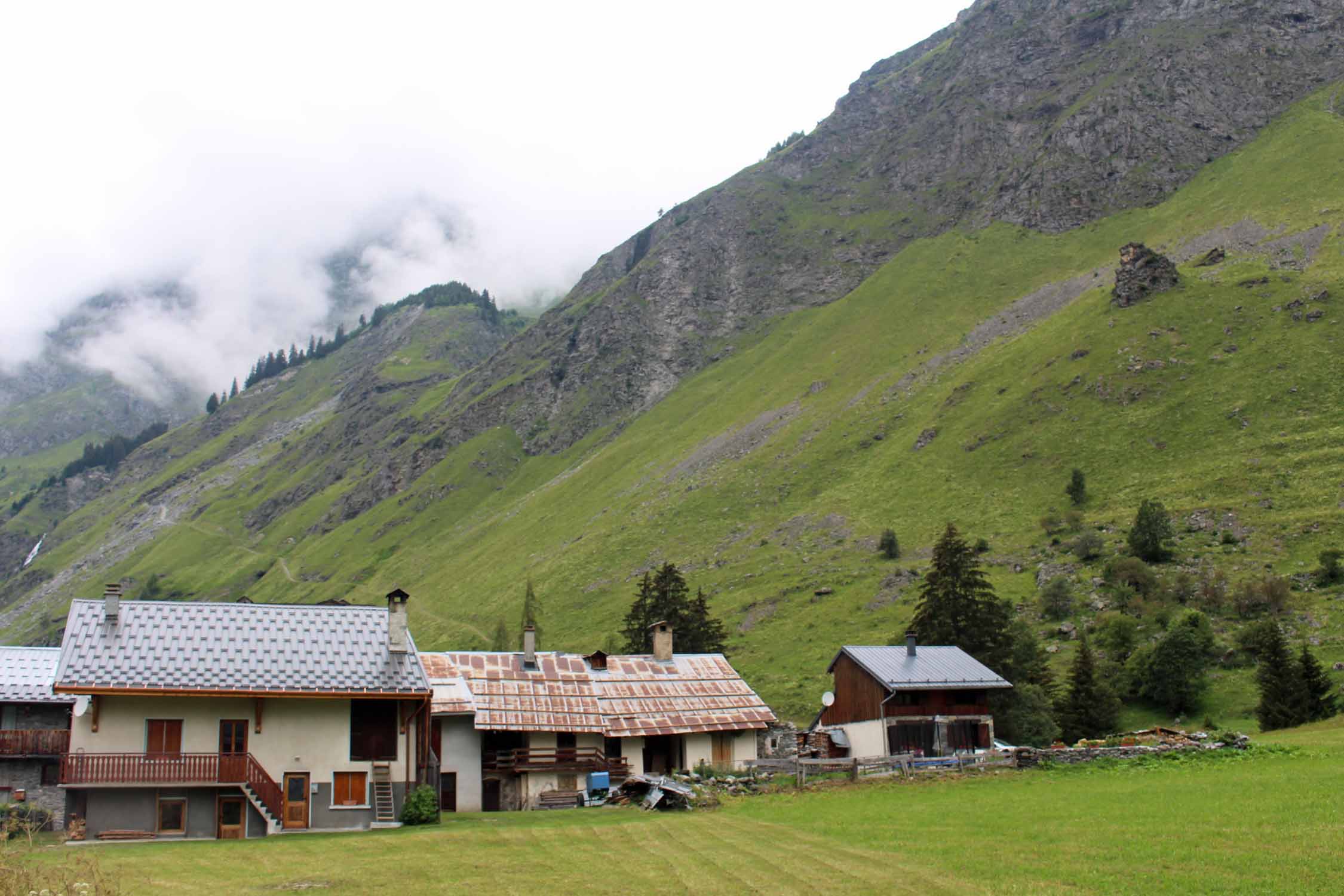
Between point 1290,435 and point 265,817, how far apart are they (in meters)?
93.9

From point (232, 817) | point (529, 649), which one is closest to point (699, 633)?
point (529, 649)

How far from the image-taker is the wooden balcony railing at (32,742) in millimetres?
41500

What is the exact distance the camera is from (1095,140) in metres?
183

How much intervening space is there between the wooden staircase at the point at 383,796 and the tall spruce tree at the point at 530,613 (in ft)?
195

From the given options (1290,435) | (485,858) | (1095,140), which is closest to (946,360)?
(1290,435)

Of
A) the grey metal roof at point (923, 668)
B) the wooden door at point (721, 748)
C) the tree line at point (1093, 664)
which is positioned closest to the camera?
the wooden door at point (721, 748)

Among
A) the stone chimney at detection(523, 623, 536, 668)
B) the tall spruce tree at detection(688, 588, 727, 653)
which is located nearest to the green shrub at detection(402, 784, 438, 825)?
the stone chimney at detection(523, 623, 536, 668)

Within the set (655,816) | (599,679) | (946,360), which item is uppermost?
(946,360)

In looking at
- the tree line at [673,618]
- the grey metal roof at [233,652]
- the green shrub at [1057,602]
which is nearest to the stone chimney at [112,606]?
the grey metal roof at [233,652]

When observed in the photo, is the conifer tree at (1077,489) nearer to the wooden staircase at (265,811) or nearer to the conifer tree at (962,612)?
the conifer tree at (962,612)

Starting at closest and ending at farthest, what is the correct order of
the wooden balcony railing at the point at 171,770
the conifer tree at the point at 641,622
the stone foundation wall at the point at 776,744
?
the wooden balcony railing at the point at 171,770
the stone foundation wall at the point at 776,744
the conifer tree at the point at 641,622

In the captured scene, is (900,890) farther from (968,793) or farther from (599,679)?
(599,679)

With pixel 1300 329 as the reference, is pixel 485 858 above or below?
below

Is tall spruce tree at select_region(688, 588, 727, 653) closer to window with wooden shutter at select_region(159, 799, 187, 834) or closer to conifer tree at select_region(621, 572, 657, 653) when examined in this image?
conifer tree at select_region(621, 572, 657, 653)
